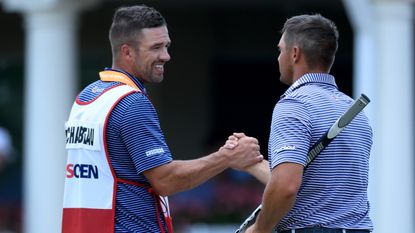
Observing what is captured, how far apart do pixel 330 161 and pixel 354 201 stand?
0.18 meters

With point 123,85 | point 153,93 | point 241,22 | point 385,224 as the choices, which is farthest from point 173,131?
point 123,85

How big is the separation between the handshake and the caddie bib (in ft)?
1.10

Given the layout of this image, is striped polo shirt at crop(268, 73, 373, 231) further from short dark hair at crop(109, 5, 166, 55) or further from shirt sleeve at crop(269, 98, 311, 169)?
short dark hair at crop(109, 5, 166, 55)

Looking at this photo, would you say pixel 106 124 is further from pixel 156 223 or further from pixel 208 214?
pixel 208 214

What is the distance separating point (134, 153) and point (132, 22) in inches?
21.9

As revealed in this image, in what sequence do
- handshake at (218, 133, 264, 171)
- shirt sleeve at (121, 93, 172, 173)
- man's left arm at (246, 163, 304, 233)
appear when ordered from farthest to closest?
handshake at (218, 133, 264, 171) → shirt sleeve at (121, 93, 172, 173) → man's left arm at (246, 163, 304, 233)

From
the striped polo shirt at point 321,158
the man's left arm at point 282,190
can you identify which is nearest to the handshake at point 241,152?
the striped polo shirt at point 321,158

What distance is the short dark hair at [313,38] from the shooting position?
13.9ft

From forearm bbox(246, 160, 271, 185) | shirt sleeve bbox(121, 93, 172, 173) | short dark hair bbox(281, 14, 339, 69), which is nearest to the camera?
short dark hair bbox(281, 14, 339, 69)

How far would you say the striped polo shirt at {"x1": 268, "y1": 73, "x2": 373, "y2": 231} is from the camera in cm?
410

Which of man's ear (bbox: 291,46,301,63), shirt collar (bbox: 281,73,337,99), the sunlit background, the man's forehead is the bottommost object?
the sunlit background

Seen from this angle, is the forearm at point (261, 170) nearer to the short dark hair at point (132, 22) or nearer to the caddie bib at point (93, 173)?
the caddie bib at point (93, 173)

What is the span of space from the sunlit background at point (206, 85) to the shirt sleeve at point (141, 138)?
5.08 metres

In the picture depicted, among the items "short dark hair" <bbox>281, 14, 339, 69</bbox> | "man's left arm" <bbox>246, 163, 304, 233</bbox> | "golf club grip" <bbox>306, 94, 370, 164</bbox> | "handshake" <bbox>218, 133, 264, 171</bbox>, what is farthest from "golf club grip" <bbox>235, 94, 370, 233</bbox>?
"handshake" <bbox>218, 133, 264, 171</bbox>
